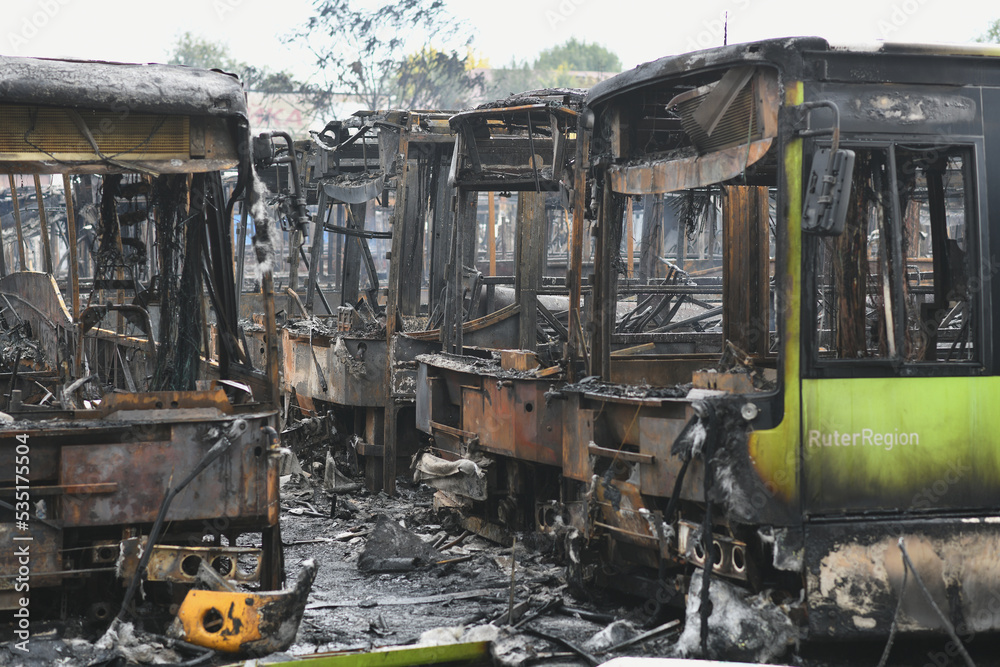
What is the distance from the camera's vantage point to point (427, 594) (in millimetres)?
7020

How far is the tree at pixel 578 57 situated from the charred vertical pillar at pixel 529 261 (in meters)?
60.5

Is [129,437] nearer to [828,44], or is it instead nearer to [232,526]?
[232,526]

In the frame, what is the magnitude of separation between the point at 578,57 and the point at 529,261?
63.5 meters

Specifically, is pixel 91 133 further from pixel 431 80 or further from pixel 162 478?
pixel 431 80

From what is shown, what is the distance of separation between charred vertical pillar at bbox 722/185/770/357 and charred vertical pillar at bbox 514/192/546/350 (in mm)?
2483

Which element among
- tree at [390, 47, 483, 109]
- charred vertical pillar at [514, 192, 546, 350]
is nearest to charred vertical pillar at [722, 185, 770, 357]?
charred vertical pillar at [514, 192, 546, 350]

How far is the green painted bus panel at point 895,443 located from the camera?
203 inches

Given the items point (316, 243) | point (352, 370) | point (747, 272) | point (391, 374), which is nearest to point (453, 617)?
point (747, 272)

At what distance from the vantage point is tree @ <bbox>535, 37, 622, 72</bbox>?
68688 mm

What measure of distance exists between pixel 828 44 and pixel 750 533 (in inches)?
98.4

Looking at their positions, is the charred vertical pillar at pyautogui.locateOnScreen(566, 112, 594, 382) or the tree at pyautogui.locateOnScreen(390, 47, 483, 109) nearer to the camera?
the charred vertical pillar at pyautogui.locateOnScreen(566, 112, 594, 382)

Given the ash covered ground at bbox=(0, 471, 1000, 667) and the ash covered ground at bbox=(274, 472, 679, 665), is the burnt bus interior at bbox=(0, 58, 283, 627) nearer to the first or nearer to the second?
the ash covered ground at bbox=(0, 471, 1000, 667)

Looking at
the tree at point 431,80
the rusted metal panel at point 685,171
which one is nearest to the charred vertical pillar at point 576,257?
the rusted metal panel at point 685,171

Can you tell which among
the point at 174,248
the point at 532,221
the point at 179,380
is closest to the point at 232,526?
the point at 179,380
